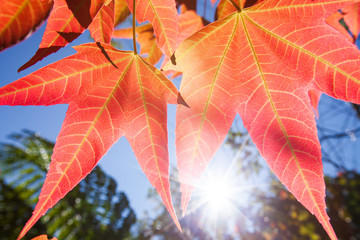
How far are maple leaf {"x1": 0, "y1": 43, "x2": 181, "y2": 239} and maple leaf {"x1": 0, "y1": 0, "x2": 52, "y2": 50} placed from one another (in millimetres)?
169

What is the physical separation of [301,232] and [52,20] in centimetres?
616

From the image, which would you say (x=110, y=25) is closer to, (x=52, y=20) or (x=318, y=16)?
(x=52, y=20)

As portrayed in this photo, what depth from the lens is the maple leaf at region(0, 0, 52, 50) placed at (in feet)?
A: 1.18

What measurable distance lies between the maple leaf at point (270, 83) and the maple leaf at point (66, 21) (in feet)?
0.72

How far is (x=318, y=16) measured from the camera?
56 cm

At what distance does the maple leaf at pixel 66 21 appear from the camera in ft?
1.59

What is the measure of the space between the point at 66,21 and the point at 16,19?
0.45 feet

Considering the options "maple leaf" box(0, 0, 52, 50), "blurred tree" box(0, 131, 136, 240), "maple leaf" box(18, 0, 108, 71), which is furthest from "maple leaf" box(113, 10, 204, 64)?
"blurred tree" box(0, 131, 136, 240)

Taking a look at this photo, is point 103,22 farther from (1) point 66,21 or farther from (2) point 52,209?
(2) point 52,209

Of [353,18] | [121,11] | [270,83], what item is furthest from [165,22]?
[353,18]

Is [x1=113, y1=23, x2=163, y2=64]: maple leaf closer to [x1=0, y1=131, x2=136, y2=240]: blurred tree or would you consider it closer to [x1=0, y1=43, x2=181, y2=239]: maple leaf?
[x1=0, y1=43, x2=181, y2=239]: maple leaf

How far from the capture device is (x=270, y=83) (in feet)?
2.09

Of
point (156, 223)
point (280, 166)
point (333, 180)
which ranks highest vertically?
point (280, 166)

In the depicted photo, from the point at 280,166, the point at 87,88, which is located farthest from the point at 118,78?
the point at 280,166
